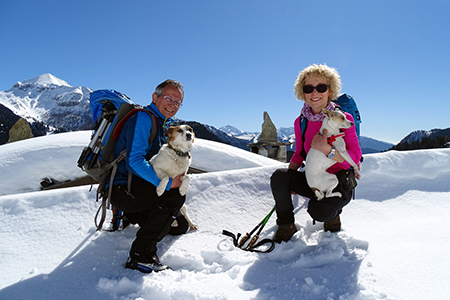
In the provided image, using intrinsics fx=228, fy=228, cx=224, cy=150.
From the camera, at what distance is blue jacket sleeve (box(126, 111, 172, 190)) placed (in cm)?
184

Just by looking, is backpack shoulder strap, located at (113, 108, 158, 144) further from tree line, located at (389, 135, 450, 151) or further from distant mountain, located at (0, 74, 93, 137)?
distant mountain, located at (0, 74, 93, 137)

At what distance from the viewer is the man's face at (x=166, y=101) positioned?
6.94 ft

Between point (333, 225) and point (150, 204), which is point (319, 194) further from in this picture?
point (150, 204)

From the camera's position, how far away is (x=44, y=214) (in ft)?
8.66

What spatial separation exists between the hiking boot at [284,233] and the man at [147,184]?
0.98 meters

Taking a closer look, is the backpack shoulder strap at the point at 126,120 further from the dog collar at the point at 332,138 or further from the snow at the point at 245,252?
the dog collar at the point at 332,138

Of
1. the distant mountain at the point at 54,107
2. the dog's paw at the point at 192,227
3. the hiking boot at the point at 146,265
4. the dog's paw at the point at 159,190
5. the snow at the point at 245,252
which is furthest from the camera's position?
the distant mountain at the point at 54,107

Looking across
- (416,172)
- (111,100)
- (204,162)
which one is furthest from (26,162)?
(416,172)

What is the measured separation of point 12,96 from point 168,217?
26267 centimetres

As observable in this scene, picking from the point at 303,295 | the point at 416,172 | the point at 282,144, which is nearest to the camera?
the point at 303,295

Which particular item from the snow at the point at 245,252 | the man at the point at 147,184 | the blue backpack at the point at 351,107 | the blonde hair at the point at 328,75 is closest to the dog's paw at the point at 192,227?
the snow at the point at 245,252

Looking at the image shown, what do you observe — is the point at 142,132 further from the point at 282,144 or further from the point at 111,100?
the point at 282,144

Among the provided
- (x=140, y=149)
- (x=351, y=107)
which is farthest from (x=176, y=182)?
(x=351, y=107)

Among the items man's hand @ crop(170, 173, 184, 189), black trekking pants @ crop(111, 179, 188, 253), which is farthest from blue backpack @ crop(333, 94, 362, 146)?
black trekking pants @ crop(111, 179, 188, 253)
